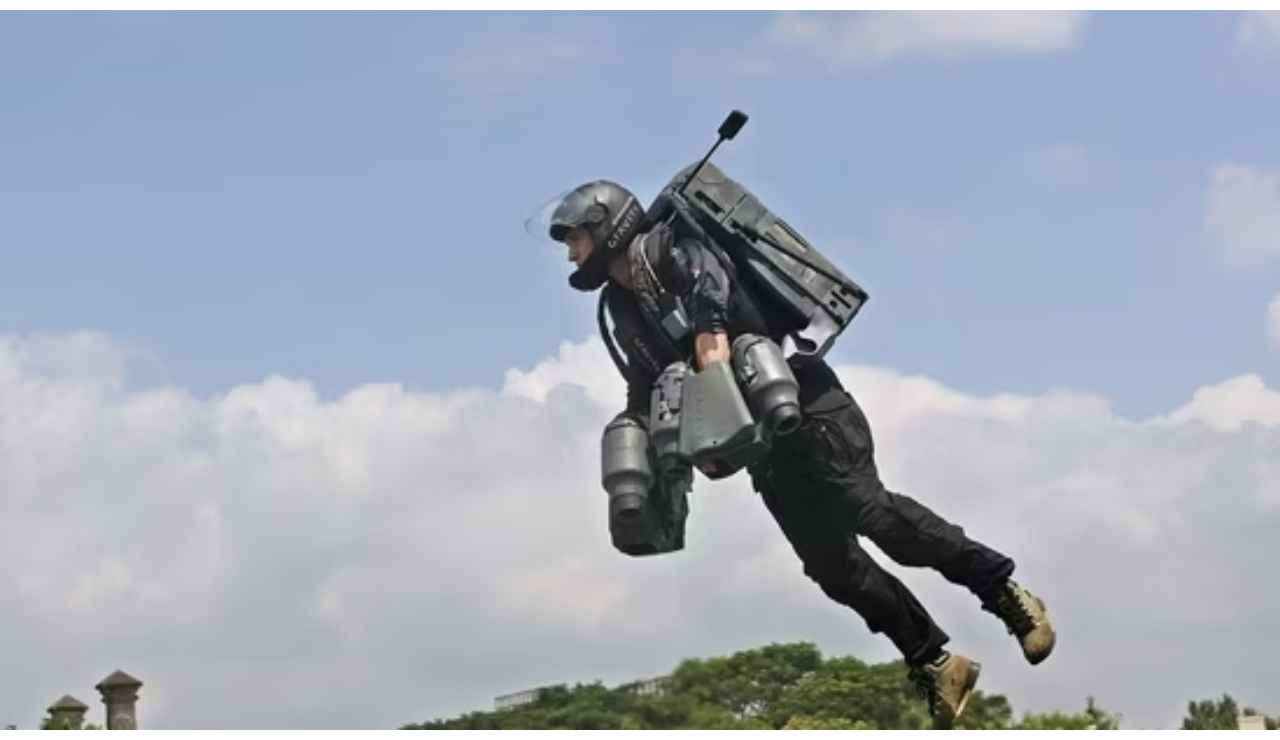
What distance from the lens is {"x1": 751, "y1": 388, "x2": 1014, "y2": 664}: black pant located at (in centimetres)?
1164

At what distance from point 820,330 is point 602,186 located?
1271 mm

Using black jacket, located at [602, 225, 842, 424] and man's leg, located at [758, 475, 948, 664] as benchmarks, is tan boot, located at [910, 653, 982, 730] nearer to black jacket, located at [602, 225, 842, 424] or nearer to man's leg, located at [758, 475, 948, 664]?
man's leg, located at [758, 475, 948, 664]

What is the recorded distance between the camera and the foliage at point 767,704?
41.0 ft

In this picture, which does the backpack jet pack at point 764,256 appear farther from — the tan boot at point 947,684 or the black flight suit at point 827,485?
the tan boot at point 947,684

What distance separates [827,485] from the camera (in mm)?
11742

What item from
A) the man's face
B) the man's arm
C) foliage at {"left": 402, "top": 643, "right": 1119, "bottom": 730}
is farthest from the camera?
foliage at {"left": 402, "top": 643, "right": 1119, "bottom": 730}

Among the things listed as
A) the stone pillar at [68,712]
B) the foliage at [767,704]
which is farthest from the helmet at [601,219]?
the stone pillar at [68,712]

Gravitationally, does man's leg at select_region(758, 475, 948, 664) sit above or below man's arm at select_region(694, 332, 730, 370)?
below

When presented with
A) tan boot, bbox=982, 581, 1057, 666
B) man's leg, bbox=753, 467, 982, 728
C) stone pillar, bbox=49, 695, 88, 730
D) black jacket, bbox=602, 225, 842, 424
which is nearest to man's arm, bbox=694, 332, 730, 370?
black jacket, bbox=602, 225, 842, 424

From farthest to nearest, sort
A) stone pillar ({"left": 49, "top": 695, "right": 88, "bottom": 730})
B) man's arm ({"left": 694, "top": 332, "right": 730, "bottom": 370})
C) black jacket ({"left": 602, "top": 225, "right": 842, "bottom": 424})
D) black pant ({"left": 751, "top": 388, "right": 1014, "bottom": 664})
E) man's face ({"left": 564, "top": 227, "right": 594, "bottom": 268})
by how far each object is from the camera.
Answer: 1. stone pillar ({"left": 49, "top": 695, "right": 88, "bottom": 730})
2. man's face ({"left": 564, "top": 227, "right": 594, "bottom": 268})
3. black pant ({"left": 751, "top": 388, "right": 1014, "bottom": 664})
4. black jacket ({"left": 602, "top": 225, "right": 842, "bottom": 424})
5. man's arm ({"left": 694, "top": 332, "right": 730, "bottom": 370})

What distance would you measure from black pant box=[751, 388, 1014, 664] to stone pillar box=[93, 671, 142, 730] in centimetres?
612

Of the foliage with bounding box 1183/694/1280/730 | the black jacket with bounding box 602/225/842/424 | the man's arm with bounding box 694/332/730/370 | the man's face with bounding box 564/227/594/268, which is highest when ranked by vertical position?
the man's face with bounding box 564/227/594/268

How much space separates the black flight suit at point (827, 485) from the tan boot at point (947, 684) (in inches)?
3.2
